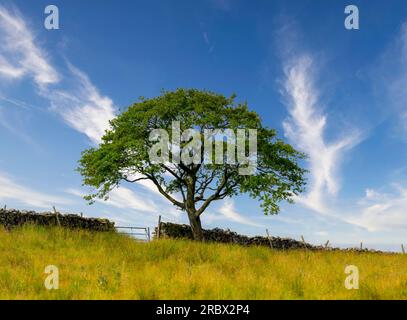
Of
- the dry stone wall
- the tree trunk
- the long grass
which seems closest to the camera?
the long grass

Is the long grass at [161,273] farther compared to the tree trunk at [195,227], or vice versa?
the tree trunk at [195,227]

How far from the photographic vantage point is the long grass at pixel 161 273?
1204 cm

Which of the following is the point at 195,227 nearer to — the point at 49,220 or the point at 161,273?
the point at 49,220

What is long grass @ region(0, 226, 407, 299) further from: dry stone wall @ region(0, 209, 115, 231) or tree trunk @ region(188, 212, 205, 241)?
tree trunk @ region(188, 212, 205, 241)

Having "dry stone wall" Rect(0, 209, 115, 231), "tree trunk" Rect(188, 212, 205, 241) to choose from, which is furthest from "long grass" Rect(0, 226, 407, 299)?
"tree trunk" Rect(188, 212, 205, 241)

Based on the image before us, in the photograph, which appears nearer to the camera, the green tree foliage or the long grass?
the long grass

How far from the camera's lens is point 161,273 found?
47.6 ft

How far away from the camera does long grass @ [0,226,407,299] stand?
1204 cm

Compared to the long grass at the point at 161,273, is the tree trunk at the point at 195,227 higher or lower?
higher

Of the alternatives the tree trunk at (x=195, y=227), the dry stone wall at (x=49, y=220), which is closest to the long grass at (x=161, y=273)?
the dry stone wall at (x=49, y=220)

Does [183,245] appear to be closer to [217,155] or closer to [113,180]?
[217,155]

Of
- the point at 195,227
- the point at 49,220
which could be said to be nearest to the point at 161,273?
the point at 49,220

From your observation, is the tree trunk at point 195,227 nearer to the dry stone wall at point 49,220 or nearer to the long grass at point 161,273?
the dry stone wall at point 49,220
